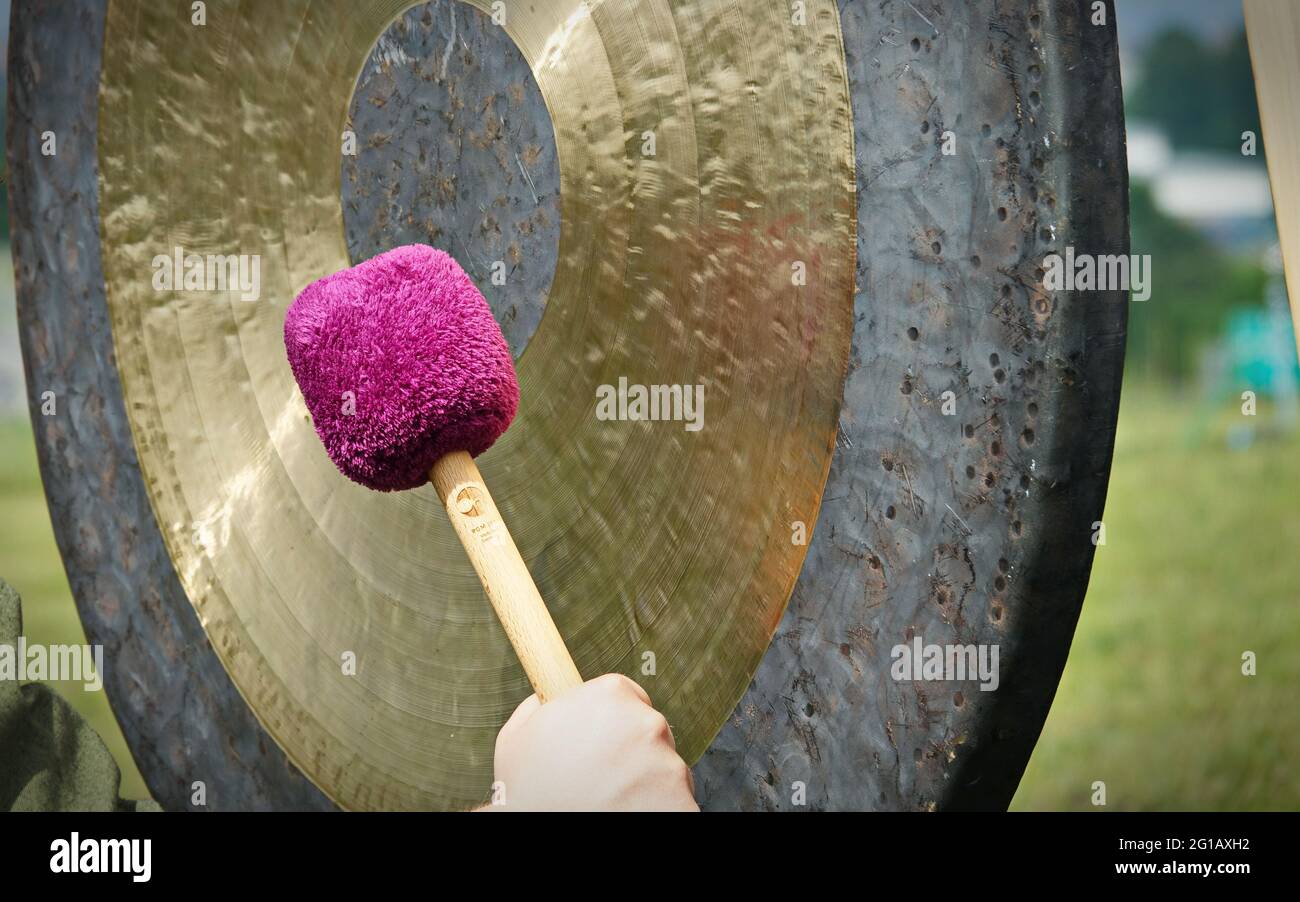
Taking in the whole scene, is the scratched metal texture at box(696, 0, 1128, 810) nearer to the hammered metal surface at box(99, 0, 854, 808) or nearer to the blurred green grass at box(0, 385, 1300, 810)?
the hammered metal surface at box(99, 0, 854, 808)

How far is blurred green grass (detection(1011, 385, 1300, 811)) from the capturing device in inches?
48.1

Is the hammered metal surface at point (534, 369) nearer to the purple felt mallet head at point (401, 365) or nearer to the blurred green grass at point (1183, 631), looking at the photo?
the purple felt mallet head at point (401, 365)

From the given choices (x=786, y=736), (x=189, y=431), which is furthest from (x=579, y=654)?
(x=189, y=431)

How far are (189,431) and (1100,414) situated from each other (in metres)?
0.62

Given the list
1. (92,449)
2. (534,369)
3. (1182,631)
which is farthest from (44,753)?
(1182,631)

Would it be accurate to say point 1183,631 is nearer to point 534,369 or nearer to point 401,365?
point 534,369

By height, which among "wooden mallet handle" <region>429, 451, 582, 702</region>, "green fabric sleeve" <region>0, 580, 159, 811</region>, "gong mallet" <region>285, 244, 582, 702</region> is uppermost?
"gong mallet" <region>285, 244, 582, 702</region>

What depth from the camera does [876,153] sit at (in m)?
0.48

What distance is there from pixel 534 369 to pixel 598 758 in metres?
0.23

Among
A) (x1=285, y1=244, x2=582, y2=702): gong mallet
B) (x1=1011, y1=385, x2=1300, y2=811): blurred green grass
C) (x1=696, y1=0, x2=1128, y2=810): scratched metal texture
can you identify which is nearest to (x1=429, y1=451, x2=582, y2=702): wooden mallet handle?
(x1=285, y1=244, x2=582, y2=702): gong mallet

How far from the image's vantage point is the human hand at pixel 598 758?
44 cm

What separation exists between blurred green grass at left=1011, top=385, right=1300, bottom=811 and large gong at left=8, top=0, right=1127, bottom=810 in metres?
0.74

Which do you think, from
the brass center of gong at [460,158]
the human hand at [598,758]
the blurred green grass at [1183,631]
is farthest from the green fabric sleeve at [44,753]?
the blurred green grass at [1183,631]

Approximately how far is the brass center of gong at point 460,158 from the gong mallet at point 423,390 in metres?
0.08
